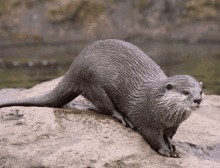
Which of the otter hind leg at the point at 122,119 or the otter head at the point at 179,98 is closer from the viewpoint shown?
the otter head at the point at 179,98

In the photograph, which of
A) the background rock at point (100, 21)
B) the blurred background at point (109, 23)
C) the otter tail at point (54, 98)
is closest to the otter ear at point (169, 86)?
the otter tail at point (54, 98)

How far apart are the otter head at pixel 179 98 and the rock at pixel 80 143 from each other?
13.0 inches

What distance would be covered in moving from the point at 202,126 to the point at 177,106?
3.16 ft

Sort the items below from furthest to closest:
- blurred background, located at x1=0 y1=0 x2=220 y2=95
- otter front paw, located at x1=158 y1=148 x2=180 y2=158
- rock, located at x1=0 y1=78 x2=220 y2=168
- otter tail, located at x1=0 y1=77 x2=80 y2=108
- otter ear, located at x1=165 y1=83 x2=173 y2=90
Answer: blurred background, located at x1=0 y1=0 x2=220 y2=95 → otter tail, located at x1=0 y1=77 x2=80 y2=108 → otter front paw, located at x1=158 y1=148 x2=180 y2=158 → otter ear, located at x1=165 y1=83 x2=173 y2=90 → rock, located at x1=0 y1=78 x2=220 y2=168

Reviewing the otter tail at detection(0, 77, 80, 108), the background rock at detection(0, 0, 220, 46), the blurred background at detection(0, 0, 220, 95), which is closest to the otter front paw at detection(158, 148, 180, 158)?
the otter tail at detection(0, 77, 80, 108)

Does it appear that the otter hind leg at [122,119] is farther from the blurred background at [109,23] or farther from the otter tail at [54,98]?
Answer: the blurred background at [109,23]

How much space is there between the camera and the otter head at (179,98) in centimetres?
205

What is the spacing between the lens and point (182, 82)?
215 centimetres

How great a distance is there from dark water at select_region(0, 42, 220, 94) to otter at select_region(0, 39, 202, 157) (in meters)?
2.61

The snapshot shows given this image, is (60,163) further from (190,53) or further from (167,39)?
(167,39)

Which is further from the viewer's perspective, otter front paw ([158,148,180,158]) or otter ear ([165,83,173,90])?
otter front paw ([158,148,180,158])

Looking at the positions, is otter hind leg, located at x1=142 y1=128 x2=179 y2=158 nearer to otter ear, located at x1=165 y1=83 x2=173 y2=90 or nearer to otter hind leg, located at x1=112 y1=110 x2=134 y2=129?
otter hind leg, located at x1=112 y1=110 x2=134 y2=129

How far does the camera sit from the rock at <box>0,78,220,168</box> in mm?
1998

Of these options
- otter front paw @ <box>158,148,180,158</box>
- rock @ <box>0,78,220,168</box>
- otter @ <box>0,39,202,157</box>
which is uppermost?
otter @ <box>0,39,202,157</box>
